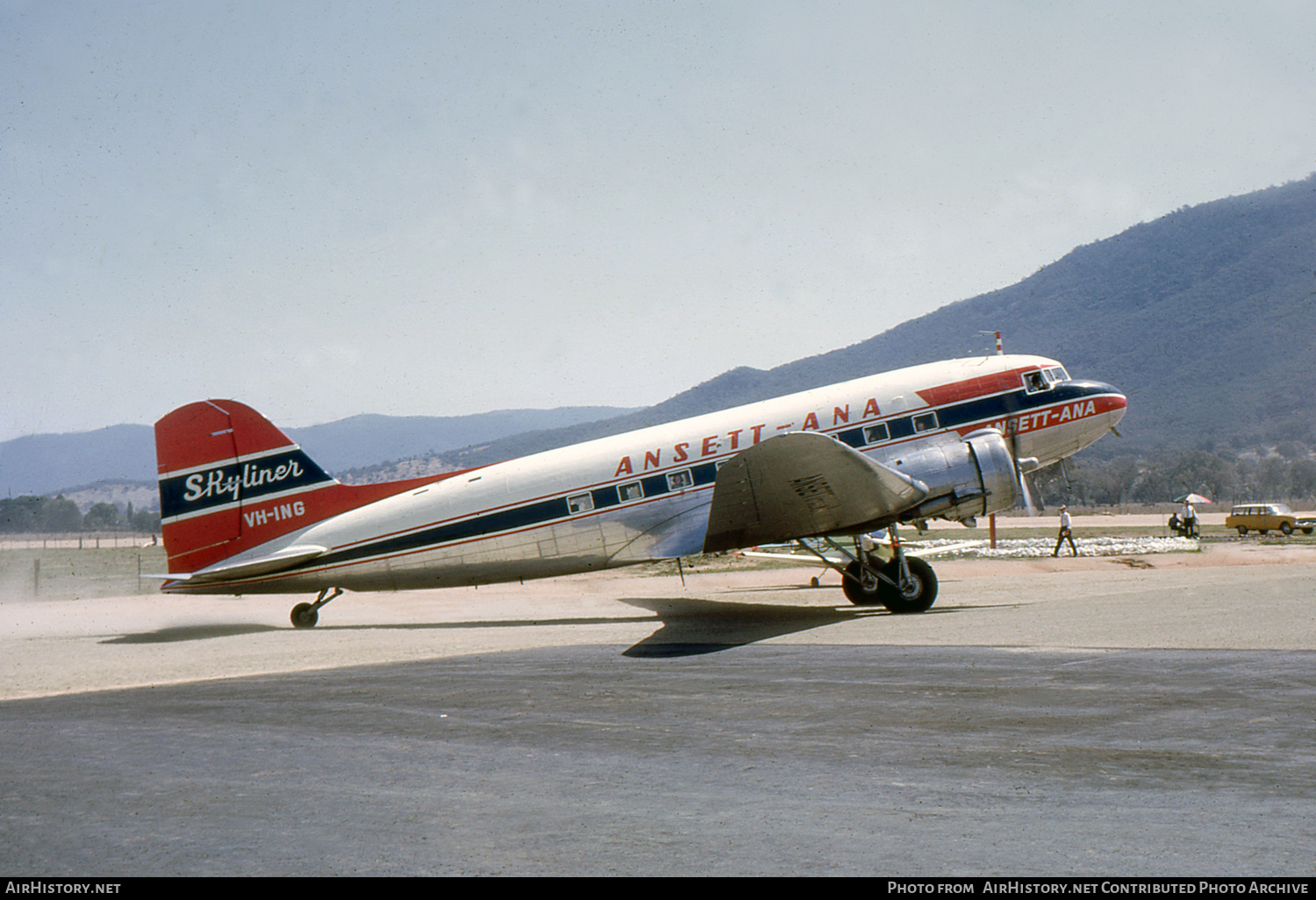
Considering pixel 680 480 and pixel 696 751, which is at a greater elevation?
pixel 680 480

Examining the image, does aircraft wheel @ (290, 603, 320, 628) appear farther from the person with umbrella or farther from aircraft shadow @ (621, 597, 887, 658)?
the person with umbrella

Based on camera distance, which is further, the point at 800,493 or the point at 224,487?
the point at 224,487

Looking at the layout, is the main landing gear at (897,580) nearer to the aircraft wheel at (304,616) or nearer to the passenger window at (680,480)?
the passenger window at (680,480)

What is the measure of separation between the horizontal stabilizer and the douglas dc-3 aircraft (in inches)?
1.5

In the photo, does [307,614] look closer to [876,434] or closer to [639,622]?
[639,622]

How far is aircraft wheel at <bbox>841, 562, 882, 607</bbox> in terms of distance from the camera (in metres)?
20.2

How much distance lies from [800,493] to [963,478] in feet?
13.5

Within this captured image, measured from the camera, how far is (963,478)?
766 inches

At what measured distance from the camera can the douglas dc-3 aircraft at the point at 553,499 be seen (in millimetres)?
19656

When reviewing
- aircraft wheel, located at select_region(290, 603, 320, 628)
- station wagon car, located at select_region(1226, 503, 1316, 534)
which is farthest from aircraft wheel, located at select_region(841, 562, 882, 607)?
station wagon car, located at select_region(1226, 503, 1316, 534)

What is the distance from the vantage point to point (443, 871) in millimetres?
5227

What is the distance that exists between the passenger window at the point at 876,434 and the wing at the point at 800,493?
1547mm

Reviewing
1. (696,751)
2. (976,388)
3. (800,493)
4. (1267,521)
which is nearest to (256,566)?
(800,493)
